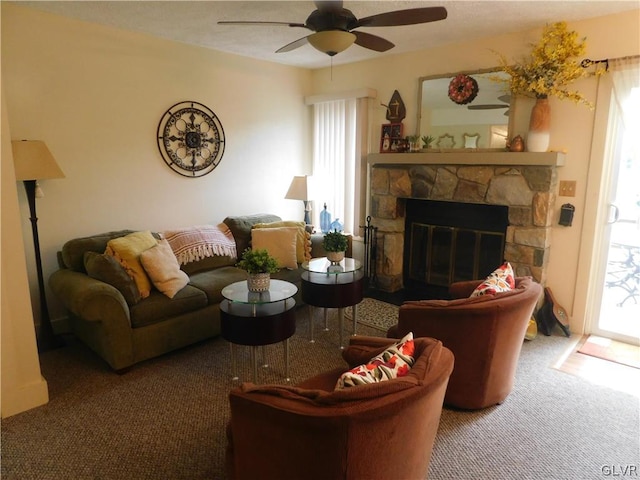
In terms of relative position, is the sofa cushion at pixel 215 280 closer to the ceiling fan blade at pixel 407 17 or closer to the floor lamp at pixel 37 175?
the floor lamp at pixel 37 175

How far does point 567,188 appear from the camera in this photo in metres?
3.48

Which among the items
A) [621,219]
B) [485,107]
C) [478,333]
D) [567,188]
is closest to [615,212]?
[621,219]

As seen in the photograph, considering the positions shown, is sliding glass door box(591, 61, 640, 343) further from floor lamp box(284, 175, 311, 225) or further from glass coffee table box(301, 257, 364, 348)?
floor lamp box(284, 175, 311, 225)

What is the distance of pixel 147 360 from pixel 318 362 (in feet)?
4.25

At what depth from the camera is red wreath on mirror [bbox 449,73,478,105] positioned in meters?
3.85

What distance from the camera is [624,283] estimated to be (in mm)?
3436

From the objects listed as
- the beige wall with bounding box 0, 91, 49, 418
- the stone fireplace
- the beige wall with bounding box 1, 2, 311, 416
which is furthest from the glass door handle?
the beige wall with bounding box 0, 91, 49, 418

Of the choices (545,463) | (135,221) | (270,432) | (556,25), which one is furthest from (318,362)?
(556,25)

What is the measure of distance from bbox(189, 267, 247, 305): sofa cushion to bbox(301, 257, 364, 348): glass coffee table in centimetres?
67

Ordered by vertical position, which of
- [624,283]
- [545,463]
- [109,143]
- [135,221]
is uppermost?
[109,143]

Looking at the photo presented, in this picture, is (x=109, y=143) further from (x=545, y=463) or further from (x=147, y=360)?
(x=545, y=463)

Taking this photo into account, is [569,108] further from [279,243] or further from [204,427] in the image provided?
[204,427]

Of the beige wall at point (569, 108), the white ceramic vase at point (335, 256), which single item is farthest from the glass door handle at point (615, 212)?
the white ceramic vase at point (335, 256)

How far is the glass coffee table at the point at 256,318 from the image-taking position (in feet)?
8.54
